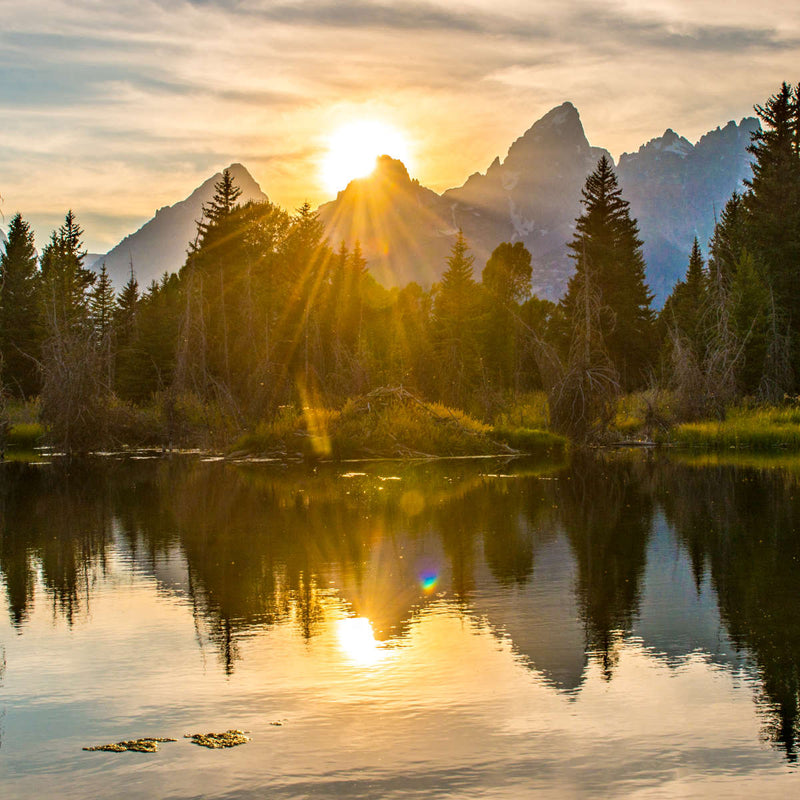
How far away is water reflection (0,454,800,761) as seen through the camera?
974cm

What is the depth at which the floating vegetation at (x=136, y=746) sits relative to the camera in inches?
269

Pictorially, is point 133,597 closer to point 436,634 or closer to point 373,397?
point 436,634

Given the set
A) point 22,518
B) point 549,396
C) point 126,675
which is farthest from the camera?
point 549,396

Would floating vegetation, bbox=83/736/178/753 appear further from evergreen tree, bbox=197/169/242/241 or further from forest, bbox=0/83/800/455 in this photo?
evergreen tree, bbox=197/169/242/241

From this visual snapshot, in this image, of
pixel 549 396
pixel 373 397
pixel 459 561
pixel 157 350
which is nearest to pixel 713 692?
pixel 459 561

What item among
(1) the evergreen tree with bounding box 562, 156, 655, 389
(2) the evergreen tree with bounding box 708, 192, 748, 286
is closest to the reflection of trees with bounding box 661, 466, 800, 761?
(2) the evergreen tree with bounding box 708, 192, 748, 286

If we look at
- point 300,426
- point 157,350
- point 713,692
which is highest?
point 157,350

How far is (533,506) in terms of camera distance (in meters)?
20.5

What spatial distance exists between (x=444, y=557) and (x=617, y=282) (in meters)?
52.3

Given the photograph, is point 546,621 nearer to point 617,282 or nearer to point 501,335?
point 617,282

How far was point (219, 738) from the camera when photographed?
23.0 feet

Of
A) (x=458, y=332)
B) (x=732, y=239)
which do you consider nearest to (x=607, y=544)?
(x=458, y=332)

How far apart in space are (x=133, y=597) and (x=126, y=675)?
143 inches

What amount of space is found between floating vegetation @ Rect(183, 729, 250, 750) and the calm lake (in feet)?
0.35
